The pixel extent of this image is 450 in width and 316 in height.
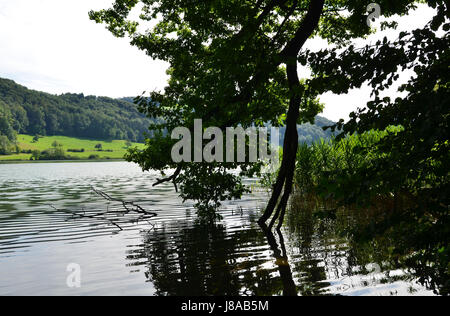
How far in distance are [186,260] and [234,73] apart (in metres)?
5.78

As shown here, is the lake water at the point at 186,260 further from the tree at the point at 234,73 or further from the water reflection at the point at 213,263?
the tree at the point at 234,73

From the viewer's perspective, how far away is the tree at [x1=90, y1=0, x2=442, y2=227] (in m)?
6.90

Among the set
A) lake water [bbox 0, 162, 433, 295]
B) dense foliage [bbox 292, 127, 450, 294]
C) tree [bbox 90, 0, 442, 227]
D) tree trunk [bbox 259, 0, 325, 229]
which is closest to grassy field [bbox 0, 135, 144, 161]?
tree [bbox 90, 0, 442, 227]

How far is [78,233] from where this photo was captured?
1537cm

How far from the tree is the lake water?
4.91 feet

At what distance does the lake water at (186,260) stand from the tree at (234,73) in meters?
1.50

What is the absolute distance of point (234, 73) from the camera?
707 cm

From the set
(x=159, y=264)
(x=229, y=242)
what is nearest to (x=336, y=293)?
(x=159, y=264)

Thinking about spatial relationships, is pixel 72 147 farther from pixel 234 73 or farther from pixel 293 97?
pixel 234 73

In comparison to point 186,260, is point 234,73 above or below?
above

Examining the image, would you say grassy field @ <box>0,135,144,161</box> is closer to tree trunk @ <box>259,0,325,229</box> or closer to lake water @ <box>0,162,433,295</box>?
lake water @ <box>0,162,433,295</box>

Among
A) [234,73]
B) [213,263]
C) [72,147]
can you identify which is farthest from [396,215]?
[72,147]
